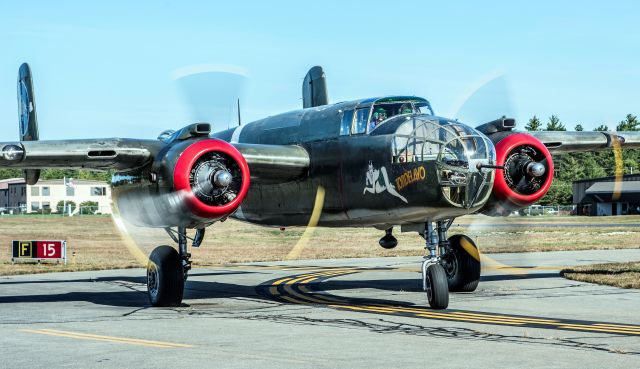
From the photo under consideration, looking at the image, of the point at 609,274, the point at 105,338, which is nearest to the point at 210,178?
the point at 105,338

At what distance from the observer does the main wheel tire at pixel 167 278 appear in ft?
66.2

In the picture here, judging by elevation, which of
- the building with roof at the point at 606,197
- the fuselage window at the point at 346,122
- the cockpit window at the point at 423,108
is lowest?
the building with roof at the point at 606,197

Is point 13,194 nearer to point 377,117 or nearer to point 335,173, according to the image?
point 335,173

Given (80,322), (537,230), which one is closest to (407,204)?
(80,322)

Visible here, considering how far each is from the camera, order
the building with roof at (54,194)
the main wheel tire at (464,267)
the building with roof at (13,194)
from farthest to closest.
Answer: the building with roof at (13,194), the building with roof at (54,194), the main wheel tire at (464,267)

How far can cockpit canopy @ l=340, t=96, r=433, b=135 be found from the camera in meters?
20.1

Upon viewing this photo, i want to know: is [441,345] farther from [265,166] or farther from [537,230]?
[537,230]

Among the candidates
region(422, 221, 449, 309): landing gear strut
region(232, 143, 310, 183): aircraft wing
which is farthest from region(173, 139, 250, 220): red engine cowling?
region(422, 221, 449, 309): landing gear strut

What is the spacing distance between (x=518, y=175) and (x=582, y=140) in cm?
408

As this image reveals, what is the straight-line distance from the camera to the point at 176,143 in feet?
64.7

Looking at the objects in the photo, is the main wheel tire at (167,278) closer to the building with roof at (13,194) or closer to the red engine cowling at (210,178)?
the red engine cowling at (210,178)

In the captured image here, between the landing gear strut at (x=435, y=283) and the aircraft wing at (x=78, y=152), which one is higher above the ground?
the aircraft wing at (x=78, y=152)

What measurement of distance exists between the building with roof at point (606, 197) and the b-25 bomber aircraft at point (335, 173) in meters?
99.8

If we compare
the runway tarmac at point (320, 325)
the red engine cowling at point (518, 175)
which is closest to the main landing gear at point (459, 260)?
the runway tarmac at point (320, 325)
